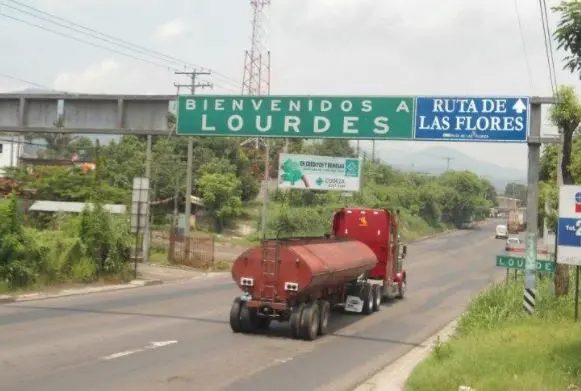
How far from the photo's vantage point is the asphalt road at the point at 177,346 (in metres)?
10.9

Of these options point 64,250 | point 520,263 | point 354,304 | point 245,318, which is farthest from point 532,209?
point 64,250

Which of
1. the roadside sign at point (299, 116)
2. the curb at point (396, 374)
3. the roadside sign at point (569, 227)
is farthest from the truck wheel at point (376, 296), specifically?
the roadside sign at point (569, 227)

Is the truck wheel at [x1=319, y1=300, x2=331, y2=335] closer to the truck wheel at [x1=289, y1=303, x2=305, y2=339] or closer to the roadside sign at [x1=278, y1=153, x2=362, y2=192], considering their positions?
the truck wheel at [x1=289, y1=303, x2=305, y2=339]

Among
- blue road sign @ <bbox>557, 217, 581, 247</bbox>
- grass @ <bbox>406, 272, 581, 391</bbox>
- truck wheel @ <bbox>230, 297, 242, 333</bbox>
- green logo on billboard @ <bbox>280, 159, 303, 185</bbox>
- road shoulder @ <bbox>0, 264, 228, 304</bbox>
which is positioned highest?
green logo on billboard @ <bbox>280, 159, 303, 185</bbox>

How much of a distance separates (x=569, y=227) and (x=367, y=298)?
9564mm

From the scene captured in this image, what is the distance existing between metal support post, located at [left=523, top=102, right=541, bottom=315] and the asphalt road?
9.20ft

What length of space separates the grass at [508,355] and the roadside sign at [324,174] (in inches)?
1665

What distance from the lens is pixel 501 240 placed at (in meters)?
88.2

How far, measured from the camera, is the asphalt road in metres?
10.9

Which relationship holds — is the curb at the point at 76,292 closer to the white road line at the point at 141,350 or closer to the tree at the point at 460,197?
the white road line at the point at 141,350

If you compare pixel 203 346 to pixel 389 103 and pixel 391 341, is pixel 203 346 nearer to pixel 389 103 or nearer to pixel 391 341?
pixel 391 341

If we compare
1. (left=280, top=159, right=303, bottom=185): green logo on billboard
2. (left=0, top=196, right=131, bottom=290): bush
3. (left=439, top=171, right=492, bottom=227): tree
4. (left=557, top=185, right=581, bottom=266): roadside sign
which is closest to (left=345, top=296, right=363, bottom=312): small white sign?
(left=557, top=185, right=581, bottom=266): roadside sign

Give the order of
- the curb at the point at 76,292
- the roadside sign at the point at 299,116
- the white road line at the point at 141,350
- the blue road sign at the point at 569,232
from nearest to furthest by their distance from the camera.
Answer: the white road line at the point at 141,350 < the blue road sign at the point at 569,232 < the roadside sign at the point at 299,116 < the curb at the point at 76,292

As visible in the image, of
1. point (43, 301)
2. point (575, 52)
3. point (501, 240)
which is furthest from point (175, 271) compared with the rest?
point (501, 240)
